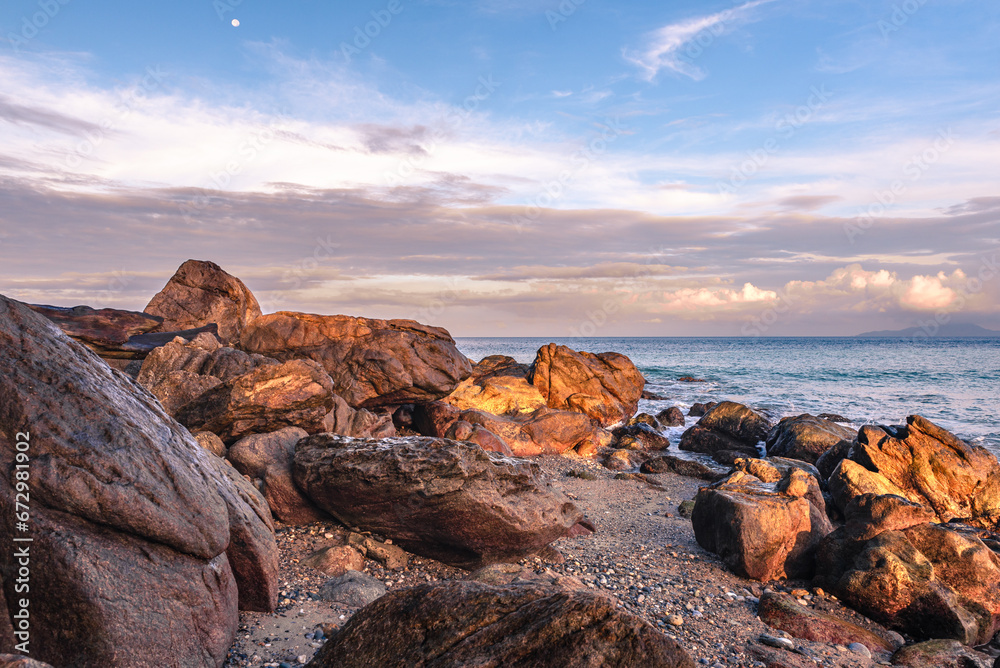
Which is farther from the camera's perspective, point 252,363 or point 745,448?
point 745,448

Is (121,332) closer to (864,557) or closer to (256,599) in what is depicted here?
(256,599)

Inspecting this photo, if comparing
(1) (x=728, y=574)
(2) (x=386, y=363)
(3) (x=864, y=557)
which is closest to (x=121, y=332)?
(2) (x=386, y=363)

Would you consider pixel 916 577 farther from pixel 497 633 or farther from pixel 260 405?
pixel 260 405

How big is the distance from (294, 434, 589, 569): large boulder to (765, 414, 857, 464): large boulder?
1266cm

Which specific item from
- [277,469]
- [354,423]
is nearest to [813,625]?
[277,469]

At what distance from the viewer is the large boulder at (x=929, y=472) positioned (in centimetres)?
1329

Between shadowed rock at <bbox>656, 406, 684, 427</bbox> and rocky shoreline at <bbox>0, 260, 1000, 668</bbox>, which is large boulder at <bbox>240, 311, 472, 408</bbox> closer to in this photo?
rocky shoreline at <bbox>0, 260, 1000, 668</bbox>

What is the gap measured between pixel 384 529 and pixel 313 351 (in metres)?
9.61

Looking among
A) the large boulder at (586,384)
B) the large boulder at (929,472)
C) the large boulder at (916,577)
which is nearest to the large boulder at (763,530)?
the large boulder at (916,577)

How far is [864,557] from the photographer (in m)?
8.83

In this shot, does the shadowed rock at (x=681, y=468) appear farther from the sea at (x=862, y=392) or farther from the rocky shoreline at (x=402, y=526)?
the sea at (x=862, y=392)

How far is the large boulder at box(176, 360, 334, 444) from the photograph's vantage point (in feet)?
35.9

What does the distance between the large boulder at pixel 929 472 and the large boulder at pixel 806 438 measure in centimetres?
342

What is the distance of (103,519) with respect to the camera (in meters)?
4.61
